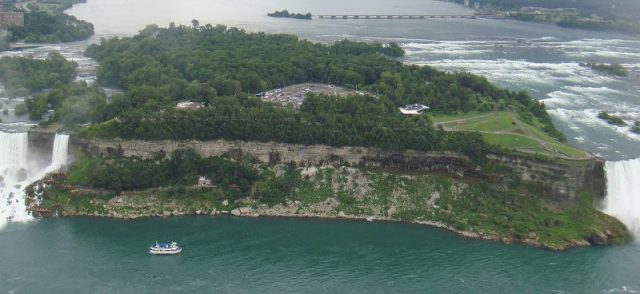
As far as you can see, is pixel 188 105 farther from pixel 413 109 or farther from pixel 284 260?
pixel 284 260

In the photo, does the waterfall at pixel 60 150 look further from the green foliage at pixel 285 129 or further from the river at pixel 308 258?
the river at pixel 308 258

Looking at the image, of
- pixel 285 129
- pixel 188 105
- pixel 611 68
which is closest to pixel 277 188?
pixel 285 129

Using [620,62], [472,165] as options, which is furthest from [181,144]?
[620,62]

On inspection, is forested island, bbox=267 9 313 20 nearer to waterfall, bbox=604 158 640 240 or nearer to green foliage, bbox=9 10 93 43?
green foliage, bbox=9 10 93 43

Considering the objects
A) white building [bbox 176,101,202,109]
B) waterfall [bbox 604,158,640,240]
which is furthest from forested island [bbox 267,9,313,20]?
waterfall [bbox 604,158,640,240]

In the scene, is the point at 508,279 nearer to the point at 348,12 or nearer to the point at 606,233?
the point at 606,233
